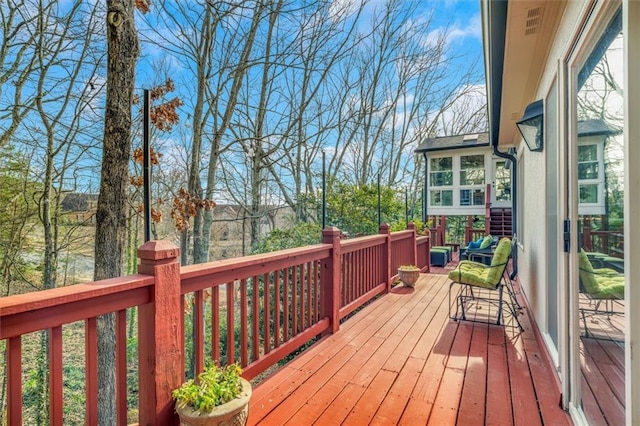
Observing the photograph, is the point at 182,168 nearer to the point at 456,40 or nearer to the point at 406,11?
the point at 406,11

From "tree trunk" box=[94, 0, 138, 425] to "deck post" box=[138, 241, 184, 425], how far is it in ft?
9.04

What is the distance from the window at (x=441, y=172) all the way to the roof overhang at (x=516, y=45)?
27.1ft

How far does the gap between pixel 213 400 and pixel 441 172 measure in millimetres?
12645

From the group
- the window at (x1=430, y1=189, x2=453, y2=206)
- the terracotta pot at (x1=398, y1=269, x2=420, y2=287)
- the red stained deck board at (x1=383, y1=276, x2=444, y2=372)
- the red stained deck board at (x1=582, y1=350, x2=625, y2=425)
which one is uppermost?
the window at (x1=430, y1=189, x2=453, y2=206)

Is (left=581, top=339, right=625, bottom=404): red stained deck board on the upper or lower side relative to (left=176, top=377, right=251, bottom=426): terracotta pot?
upper

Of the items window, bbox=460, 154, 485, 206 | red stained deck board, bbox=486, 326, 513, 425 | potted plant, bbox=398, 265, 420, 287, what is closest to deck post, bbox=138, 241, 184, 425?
red stained deck board, bbox=486, 326, 513, 425

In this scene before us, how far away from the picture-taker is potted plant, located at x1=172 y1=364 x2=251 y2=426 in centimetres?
150

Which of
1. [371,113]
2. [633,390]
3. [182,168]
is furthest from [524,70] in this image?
[371,113]

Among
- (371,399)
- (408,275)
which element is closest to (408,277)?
(408,275)

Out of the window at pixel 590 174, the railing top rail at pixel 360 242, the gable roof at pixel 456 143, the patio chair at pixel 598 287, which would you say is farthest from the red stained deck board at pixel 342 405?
the gable roof at pixel 456 143

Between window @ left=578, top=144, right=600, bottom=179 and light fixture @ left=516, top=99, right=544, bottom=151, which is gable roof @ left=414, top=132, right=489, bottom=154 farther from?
window @ left=578, top=144, right=600, bottom=179

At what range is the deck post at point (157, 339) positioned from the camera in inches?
60.8

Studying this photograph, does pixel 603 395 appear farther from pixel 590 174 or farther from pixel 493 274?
pixel 493 274

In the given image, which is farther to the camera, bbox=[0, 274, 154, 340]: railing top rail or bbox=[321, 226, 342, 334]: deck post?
bbox=[321, 226, 342, 334]: deck post
